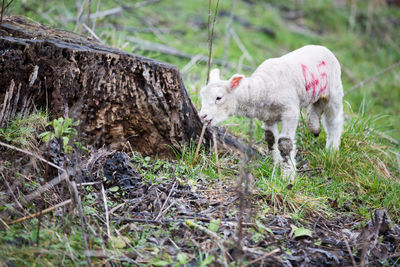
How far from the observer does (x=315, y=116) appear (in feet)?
12.3

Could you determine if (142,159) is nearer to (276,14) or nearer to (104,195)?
(104,195)

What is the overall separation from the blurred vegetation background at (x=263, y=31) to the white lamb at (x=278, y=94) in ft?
5.60

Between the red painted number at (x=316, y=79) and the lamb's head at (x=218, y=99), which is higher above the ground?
the red painted number at (x=316, y=79)

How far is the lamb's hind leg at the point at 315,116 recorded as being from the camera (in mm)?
3709

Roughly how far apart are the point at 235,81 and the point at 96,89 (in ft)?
3.87

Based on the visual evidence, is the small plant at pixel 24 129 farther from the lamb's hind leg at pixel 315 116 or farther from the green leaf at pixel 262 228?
the lamb's hind leg at pixel 315 116

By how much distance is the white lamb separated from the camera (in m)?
3.16

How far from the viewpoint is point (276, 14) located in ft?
35.8

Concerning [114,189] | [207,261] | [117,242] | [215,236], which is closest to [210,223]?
[215,236]

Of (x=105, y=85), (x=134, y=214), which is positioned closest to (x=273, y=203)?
(x=134, y=214)

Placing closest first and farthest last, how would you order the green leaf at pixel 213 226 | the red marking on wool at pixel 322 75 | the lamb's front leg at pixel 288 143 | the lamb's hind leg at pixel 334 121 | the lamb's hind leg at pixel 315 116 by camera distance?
the green leaf at pixel 213 226
the lamb's front leg at pixel 288 143
the red marking on wool at pixel 322 75
the lamb's hind leg at pixel 315 116
the lamb's hind leg at pixel 334 121

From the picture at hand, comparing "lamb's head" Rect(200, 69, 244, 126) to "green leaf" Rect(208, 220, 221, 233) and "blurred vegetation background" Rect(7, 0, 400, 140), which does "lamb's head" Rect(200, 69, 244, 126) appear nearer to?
"green leaf" Rect(208, 220, 221, 233)

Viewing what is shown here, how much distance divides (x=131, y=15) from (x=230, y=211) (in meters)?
6.56

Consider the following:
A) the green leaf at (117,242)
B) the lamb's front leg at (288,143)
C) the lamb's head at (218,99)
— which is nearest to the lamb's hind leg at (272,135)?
the lamb's front leg at (288,143)
